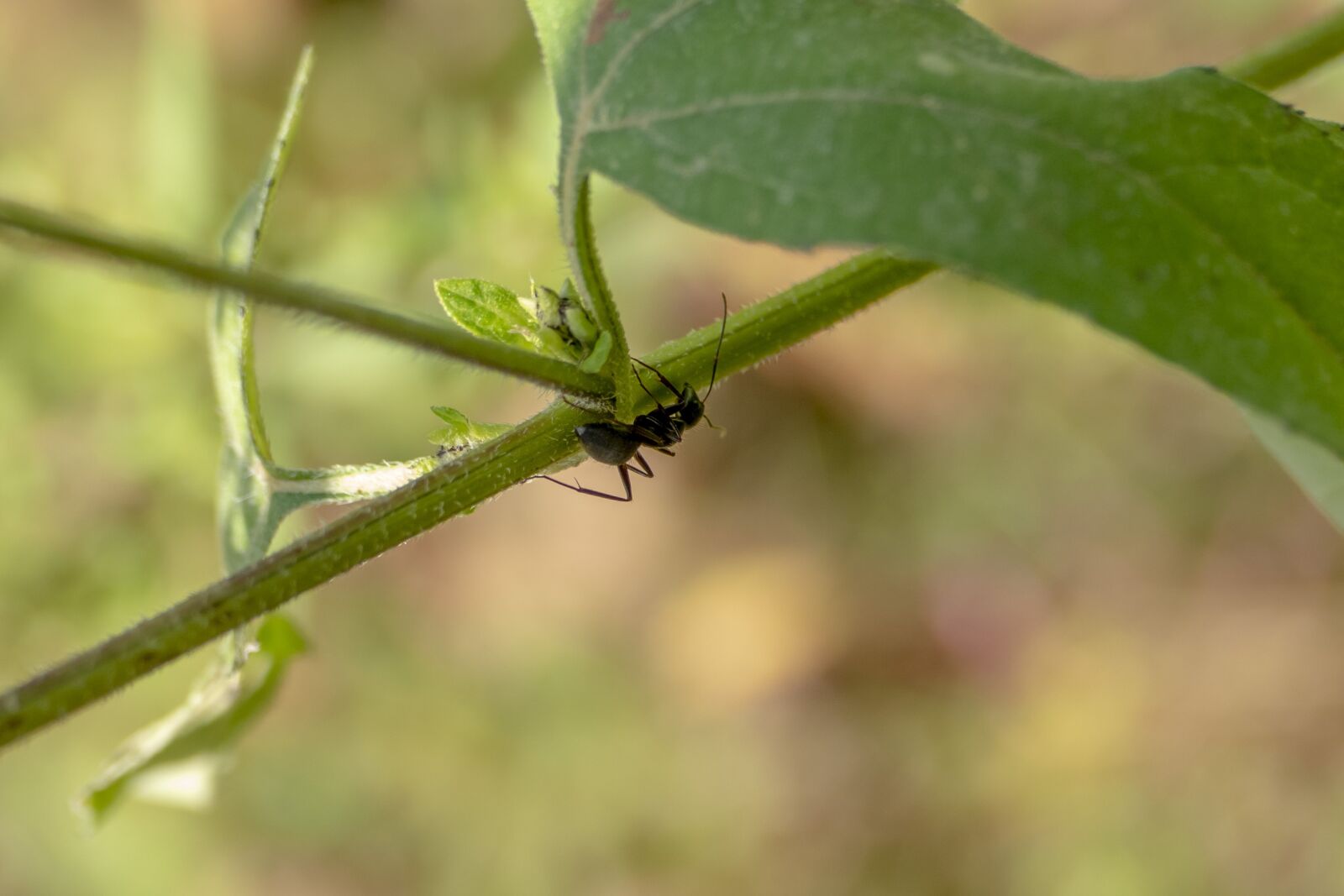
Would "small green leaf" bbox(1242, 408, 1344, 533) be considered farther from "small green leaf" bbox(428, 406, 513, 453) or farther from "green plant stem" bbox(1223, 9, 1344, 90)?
"small green leaf" bbox(428, 406, 513, 453)

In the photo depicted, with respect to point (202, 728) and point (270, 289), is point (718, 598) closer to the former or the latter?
point (202, 728)

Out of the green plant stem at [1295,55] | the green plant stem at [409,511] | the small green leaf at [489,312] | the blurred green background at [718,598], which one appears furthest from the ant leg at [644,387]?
the blurred green background at [718,598]

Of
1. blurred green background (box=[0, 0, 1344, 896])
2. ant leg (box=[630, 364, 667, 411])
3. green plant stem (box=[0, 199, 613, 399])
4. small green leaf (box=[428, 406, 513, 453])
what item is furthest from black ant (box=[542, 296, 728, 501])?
blurred green background (box=[0, 0, 1344, 896])

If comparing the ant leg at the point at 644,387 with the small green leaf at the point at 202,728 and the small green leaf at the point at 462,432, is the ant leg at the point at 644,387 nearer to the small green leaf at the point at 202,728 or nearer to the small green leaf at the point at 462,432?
the small green leaf at the point at 462,432

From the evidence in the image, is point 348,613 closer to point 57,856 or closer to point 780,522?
point 57,856

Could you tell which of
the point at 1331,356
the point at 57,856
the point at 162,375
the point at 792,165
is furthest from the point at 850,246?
the point at 57,856

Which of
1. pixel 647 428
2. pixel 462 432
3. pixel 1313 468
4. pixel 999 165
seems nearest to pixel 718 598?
pixel 647 428
